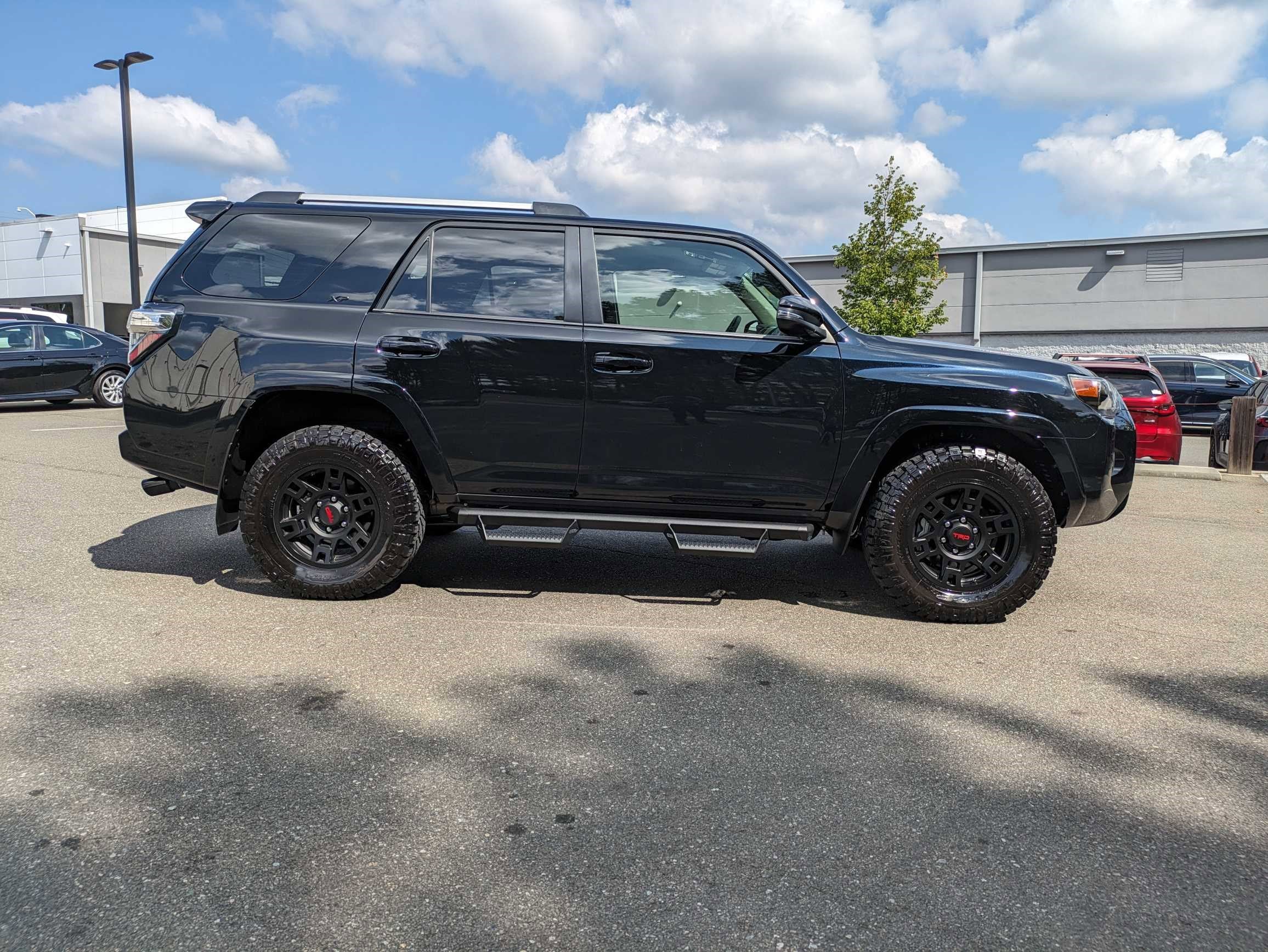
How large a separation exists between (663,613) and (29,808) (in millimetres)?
2751

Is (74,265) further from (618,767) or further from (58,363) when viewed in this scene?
(618,767)

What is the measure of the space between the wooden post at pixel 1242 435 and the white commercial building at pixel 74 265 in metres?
32.1

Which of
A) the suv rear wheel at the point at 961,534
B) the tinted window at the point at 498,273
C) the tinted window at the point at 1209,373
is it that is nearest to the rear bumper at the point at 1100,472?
the suv rear wheel at the point at 961,534

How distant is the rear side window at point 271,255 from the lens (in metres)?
4.70

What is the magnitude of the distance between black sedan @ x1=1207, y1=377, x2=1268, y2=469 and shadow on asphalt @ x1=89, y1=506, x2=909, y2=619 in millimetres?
7289

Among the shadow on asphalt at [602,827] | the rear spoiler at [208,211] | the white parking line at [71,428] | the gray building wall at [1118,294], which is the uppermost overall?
the gray building wall at [1118,294]

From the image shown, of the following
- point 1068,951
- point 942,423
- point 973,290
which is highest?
point 973,290

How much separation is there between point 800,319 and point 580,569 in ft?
6.65

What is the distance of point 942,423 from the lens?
Answer: 4543mm

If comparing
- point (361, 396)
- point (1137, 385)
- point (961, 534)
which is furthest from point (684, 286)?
point (1137, 385)

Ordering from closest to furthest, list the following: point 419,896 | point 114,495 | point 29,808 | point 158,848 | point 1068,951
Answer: point 1068,951 < point 419,896 < point 158,848 < point 29,808 < point 114,495

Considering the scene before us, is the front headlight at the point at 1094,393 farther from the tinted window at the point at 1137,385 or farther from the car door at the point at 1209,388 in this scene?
the car door at the point at 1209,388

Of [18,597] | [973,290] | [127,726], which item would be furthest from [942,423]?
[973,290]

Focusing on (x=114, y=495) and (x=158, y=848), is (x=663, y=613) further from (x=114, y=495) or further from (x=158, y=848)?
(x=114, y=495)
